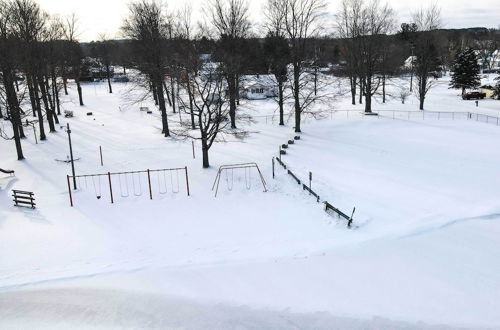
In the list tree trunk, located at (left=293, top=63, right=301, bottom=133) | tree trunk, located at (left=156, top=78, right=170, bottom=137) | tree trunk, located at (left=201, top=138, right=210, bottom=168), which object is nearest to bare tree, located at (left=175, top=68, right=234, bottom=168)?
tree trunk, located at (left=201, top=138, right=210, bottom=168)

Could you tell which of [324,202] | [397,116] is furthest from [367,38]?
[324,202]

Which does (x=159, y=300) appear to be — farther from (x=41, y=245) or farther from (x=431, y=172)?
(x=431, y=172)

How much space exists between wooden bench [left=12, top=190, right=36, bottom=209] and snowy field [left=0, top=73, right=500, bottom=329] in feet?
1.38

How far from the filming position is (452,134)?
92.2 ft

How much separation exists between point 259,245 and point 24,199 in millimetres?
11149

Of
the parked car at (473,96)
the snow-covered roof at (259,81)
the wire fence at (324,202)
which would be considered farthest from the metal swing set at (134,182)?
the parked car at (473,96)

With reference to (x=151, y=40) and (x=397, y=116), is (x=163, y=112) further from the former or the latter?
(x=397, y=116)

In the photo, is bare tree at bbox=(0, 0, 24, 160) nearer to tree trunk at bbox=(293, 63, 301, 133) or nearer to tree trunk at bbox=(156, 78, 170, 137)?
tree trunk at bbox=(156, 78, 170, 137)

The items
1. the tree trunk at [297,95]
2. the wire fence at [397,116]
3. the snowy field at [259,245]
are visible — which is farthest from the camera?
the wire fence at [397,116]

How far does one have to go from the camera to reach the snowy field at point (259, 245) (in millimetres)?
9898

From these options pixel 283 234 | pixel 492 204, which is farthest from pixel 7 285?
pixel 492 204

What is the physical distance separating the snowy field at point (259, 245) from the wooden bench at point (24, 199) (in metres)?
0.42

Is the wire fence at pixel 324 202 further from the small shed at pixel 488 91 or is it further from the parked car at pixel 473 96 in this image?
the small shed at pixel 488 91

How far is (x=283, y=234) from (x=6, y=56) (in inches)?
797
